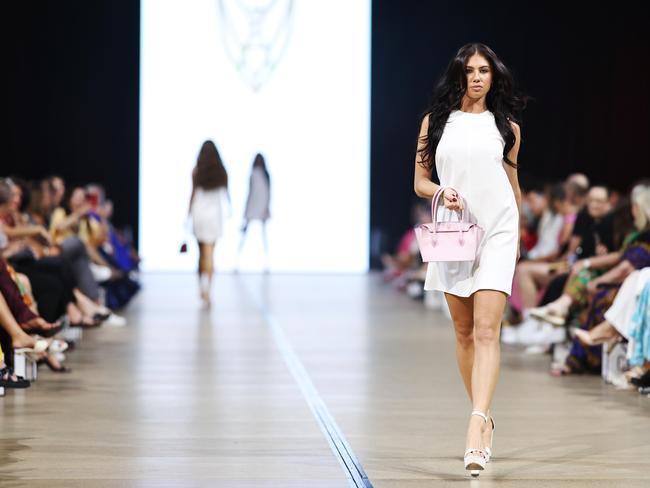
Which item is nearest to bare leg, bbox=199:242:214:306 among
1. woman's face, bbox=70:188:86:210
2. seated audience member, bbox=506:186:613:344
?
woman's face, bbox=70:188:86:210

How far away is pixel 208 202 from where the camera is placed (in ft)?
34.2

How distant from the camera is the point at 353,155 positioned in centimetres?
1570

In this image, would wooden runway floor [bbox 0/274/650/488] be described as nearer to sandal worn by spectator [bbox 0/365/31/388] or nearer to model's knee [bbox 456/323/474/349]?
sandal worn by spectator [bbox 0/365/31/388]

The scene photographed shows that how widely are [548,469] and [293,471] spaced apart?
2.34 feet

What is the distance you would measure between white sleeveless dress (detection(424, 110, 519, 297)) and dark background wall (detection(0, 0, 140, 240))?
1194 centimetres

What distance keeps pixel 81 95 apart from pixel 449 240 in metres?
12.4

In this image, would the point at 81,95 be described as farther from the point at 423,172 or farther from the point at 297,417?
the point at 423,172

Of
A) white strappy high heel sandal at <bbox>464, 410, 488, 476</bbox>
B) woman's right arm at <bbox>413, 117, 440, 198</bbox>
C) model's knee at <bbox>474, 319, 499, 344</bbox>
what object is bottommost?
white strappy high heel sandal at <bbox>464, 410, 488, 476</bbox>

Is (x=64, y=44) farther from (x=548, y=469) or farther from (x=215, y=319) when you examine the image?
(x=548, y=469)

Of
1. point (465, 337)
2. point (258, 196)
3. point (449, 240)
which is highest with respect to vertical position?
point (449, 240)

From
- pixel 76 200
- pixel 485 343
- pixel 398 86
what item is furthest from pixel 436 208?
pixel 398 86

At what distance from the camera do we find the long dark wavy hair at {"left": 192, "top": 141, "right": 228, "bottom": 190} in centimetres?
1027

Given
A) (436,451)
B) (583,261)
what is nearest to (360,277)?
(583,261)

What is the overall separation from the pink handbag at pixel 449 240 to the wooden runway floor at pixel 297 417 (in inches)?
23.5
